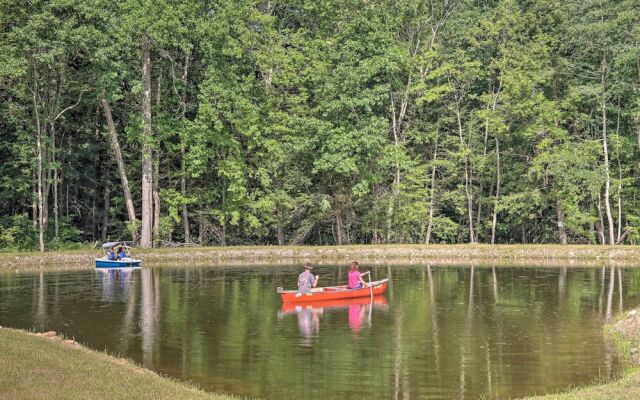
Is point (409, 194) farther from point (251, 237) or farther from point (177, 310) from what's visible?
point (177, 310)

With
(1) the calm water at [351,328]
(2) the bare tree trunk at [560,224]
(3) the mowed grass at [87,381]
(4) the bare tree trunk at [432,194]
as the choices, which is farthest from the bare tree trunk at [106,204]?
(3) the mowed grass at [87,381]

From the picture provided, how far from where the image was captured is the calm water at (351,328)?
1798 cm

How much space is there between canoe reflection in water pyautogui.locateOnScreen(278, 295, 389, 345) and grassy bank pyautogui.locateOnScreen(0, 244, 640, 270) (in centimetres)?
1846

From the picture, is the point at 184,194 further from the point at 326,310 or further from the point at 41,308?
the point at 326,310

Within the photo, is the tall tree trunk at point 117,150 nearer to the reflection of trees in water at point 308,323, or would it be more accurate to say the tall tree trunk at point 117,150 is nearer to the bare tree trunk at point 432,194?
the bare tree trunk at point 432,194

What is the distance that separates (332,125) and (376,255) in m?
11.1

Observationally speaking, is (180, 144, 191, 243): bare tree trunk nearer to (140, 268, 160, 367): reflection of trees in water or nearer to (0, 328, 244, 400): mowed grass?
(140, 268, 160, 367): reflection of trees in water

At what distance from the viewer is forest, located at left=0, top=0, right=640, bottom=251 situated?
55.4 meters

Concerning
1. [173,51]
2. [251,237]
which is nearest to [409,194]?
[251,237]

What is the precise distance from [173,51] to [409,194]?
19.9m

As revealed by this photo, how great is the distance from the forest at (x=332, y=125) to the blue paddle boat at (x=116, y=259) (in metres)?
5.69

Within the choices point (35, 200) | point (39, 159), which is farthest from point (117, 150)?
point (35, 200)

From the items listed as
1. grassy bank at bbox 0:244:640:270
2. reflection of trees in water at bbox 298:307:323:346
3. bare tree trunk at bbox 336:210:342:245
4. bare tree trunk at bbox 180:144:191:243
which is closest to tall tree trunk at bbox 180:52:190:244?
bare tree trunk at bbox 180:144:191:243

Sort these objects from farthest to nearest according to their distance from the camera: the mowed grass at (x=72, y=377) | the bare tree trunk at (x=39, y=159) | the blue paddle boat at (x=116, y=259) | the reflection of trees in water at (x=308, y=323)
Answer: the bare tree trunk at (x=39, y=159) < the blue paddle boat at (x=116, y=259) < the reflection of trees in water at (x=308, y=323) < the mowed grass at (x=72, y=377)
